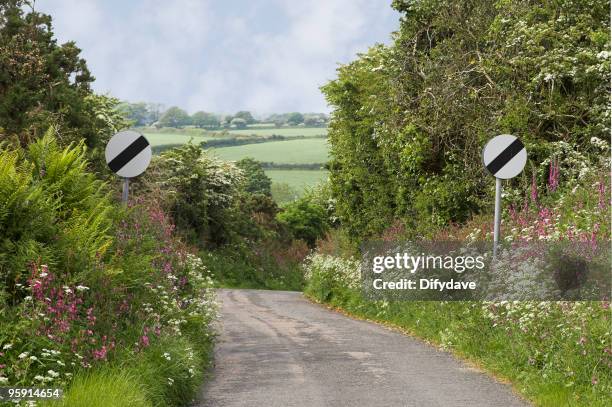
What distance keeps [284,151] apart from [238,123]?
14.8 meters

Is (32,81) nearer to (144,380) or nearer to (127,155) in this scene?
(127,155)

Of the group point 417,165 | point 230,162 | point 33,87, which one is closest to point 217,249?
point 230,162

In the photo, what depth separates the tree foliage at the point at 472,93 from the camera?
59.5 feet

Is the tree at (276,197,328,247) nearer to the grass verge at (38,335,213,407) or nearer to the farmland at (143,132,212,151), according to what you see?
the farmland at (143,132,212,151)

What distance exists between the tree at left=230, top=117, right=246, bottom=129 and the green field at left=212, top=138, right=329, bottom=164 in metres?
6.84

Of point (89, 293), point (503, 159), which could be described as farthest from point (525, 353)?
point (89, 293)

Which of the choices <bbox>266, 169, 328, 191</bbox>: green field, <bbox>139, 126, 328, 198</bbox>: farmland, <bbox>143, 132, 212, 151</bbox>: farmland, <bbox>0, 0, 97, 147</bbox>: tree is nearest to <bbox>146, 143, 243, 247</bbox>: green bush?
<bbox>0, 0, 97, 147</bbox>: tree

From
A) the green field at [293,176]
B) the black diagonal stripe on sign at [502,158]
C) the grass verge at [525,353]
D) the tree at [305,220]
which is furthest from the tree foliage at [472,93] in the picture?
the green field at [293,176]

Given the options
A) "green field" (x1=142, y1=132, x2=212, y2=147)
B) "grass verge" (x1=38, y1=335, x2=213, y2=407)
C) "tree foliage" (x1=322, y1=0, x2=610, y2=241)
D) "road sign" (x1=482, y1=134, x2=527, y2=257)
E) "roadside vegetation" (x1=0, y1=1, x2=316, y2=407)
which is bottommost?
"grass verge" (x1=38, y1=335, x2=213, y2=407)

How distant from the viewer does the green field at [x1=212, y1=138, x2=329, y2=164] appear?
121 meters

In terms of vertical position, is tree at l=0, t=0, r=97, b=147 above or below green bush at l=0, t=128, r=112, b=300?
above

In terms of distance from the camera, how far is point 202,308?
13.2 metres

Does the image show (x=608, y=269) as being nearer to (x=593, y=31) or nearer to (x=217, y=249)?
(x=593, y=31)

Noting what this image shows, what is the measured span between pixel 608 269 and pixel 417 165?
10552mm
